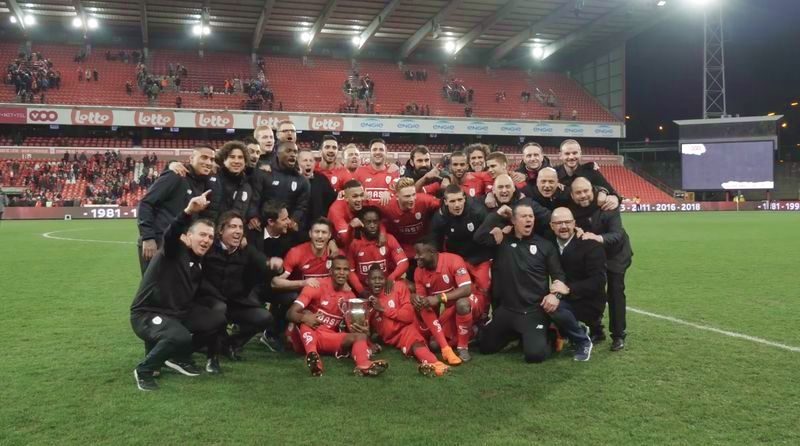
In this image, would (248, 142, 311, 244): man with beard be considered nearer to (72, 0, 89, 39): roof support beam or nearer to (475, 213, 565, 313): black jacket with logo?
(475, 213, 565, 313): black jacket with logo

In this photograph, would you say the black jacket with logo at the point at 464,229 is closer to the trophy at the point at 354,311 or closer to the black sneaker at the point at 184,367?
the trophy at the point at 354,311

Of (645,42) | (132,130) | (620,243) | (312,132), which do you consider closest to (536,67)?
(645,42)

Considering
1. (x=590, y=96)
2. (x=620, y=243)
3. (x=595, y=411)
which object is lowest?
(x=595, y=411)

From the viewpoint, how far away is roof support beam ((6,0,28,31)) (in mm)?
30112

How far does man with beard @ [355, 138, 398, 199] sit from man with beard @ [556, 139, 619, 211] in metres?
1.87

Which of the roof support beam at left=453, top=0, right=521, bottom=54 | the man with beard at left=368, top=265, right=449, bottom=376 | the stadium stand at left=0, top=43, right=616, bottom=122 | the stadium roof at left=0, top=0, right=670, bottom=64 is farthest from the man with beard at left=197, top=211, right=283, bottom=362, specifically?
the stadium stand at left=0, top=43, right=616, bottom=122

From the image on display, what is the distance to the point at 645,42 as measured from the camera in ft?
133

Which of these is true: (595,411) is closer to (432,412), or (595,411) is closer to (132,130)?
(432,412)

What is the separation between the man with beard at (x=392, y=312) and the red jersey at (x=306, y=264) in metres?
0.47

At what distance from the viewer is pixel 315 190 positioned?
610 centimetres

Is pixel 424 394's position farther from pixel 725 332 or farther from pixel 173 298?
pixel 725 332

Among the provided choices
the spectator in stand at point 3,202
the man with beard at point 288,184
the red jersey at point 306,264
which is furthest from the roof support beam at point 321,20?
the red jersey at point 306,264

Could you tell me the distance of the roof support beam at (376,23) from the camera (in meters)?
31.9

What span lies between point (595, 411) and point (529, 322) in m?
1.32
